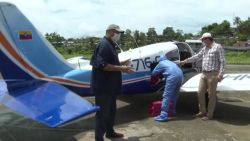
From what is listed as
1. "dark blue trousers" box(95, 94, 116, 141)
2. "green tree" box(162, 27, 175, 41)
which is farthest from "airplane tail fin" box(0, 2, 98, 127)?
"green tree" box(162, 27, 175, 41)

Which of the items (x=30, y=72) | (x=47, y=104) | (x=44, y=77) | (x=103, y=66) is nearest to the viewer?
(x=47, y=104)

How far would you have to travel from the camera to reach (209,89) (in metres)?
7.68

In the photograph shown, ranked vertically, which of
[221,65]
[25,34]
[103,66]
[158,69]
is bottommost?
[158,69]

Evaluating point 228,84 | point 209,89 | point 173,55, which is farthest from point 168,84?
point 228,84

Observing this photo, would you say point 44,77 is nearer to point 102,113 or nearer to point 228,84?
point 102,113

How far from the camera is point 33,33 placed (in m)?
7.13

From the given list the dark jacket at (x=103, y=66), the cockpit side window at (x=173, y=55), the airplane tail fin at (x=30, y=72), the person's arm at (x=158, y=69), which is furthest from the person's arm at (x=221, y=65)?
the airplane tail fin at (x=30, y=72)

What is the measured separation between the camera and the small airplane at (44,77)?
526cm

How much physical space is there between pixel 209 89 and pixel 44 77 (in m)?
3.45

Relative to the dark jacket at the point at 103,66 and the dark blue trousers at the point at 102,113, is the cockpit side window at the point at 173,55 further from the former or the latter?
the dark blue trousers at the point at 102,113

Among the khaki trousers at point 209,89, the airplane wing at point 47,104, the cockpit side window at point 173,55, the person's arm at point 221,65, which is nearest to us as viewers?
the airplane wing at point 47,104

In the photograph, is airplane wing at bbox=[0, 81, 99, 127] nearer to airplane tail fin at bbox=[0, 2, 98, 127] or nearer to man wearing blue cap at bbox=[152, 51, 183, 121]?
airplane tail fin at bbox=[0, 2, 98, 127]

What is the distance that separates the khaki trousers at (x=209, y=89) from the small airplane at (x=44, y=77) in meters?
0.81

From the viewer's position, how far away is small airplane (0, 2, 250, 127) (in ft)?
17.3
